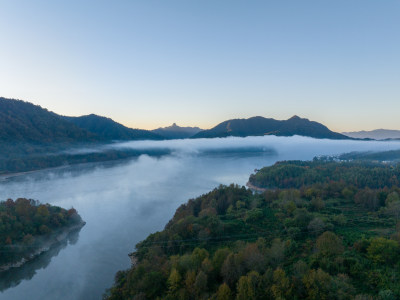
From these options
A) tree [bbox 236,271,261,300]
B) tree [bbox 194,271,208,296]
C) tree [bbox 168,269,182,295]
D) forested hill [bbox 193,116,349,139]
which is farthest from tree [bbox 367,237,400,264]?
forested hill [bbox 193,116,349,139]

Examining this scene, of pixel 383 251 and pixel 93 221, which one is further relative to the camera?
pixel 93 221

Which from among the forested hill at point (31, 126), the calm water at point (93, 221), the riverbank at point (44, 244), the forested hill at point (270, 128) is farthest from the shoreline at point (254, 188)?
the forested hill at point (270, 128)

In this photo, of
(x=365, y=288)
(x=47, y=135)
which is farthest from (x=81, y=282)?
(x=47, y=135)

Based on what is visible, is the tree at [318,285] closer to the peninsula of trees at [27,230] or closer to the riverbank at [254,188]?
the peninsula of trees at [27,230]

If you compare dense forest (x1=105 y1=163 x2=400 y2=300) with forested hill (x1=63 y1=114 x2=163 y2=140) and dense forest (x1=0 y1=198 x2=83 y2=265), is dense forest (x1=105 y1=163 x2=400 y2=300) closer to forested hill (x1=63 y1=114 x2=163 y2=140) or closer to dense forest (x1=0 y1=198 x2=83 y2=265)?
dense forest (x1=0 y1=198 x2=83 y2=265)

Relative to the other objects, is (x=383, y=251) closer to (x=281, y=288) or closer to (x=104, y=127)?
(x=281, y=288)

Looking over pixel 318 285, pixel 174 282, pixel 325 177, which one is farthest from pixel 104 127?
pixel 318 285
